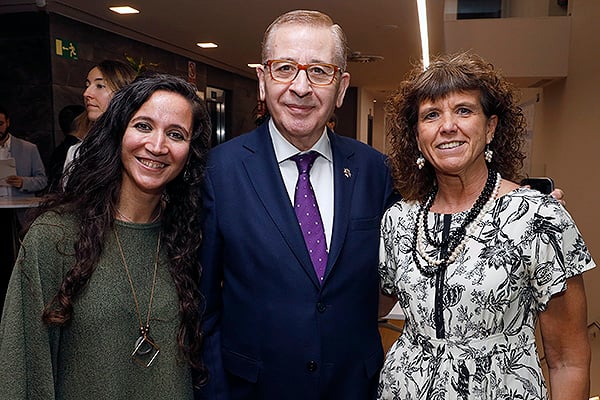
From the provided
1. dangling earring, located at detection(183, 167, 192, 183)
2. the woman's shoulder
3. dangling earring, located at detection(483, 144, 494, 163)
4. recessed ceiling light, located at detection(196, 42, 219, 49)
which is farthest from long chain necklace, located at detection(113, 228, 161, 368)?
recessed ceiling light, located at detection(196, 42, 219, 49)

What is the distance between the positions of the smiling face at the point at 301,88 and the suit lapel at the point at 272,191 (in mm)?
94

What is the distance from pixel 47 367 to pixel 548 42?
5.97m

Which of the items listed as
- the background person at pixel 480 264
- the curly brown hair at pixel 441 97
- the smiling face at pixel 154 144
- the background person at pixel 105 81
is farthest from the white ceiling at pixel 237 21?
the smiling face at pixel 154 144

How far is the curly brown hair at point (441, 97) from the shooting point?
1.45 meters

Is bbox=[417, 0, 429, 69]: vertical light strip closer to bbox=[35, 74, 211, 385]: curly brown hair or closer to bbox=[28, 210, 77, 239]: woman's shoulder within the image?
bbox=[35, 74, 211, 385]: curly brown hair

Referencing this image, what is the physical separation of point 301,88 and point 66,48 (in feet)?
17.1

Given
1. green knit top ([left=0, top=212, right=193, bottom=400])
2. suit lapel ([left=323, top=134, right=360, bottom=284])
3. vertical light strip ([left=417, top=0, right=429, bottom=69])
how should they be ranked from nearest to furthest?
green knit top ([left=0, top=212, right=193, bottom=400]) → suit lapel ([left=323, top=134, right=360, bottom=284]) → vertical light strip ([left=417, top=0, right=429, bottom=69])

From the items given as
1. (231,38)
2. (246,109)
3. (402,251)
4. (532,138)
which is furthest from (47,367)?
(246,109)

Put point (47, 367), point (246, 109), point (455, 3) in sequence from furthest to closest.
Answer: point (246, 109) → point (455, 3) → point (47, 367)

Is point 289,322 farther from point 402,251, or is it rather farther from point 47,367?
point 47,367

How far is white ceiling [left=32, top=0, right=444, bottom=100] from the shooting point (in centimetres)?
551

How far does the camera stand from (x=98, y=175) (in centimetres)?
147

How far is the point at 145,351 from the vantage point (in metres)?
1.46

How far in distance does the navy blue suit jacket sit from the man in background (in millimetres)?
3892
